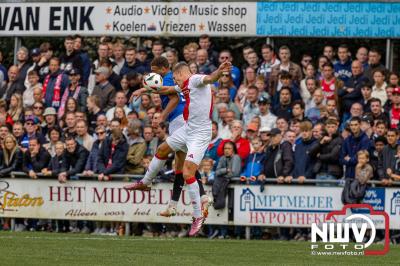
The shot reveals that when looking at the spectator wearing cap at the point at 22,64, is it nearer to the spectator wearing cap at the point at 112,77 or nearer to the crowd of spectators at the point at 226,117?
the crowd of spectators at the point at 226,117

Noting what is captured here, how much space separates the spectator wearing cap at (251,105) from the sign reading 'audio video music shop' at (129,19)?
2.43 meters

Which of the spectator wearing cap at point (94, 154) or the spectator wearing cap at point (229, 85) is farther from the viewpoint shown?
the spectator wearing cap at point (229, 85)

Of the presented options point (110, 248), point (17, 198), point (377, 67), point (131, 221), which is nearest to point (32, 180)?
point (17, 198)

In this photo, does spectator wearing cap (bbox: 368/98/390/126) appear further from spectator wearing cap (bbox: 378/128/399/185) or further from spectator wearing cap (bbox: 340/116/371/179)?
spectator wearing cap (bbox: 378/128/399/185)

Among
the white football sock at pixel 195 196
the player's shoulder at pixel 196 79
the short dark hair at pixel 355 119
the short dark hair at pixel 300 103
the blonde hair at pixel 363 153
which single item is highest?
the short dark hair at pixel 300 103

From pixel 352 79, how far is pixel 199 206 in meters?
7.22

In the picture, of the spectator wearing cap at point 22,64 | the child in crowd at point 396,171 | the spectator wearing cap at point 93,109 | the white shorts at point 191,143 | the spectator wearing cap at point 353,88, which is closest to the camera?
the white shorts at point 191,143

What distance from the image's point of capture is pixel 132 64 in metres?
25.9

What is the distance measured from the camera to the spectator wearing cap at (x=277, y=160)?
864 inches

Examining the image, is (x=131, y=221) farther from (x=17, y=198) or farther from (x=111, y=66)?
(x=111, y=66)

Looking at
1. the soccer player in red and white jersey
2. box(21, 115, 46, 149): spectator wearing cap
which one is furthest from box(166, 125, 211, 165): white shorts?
box(21, 115, 46, 149): spectator wearing cap

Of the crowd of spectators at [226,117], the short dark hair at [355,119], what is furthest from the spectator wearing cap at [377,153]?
the short dark hair at [355,119]

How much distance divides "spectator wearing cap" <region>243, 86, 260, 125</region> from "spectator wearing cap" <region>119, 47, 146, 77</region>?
283 cm

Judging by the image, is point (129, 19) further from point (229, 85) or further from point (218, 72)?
point (218, 72)
